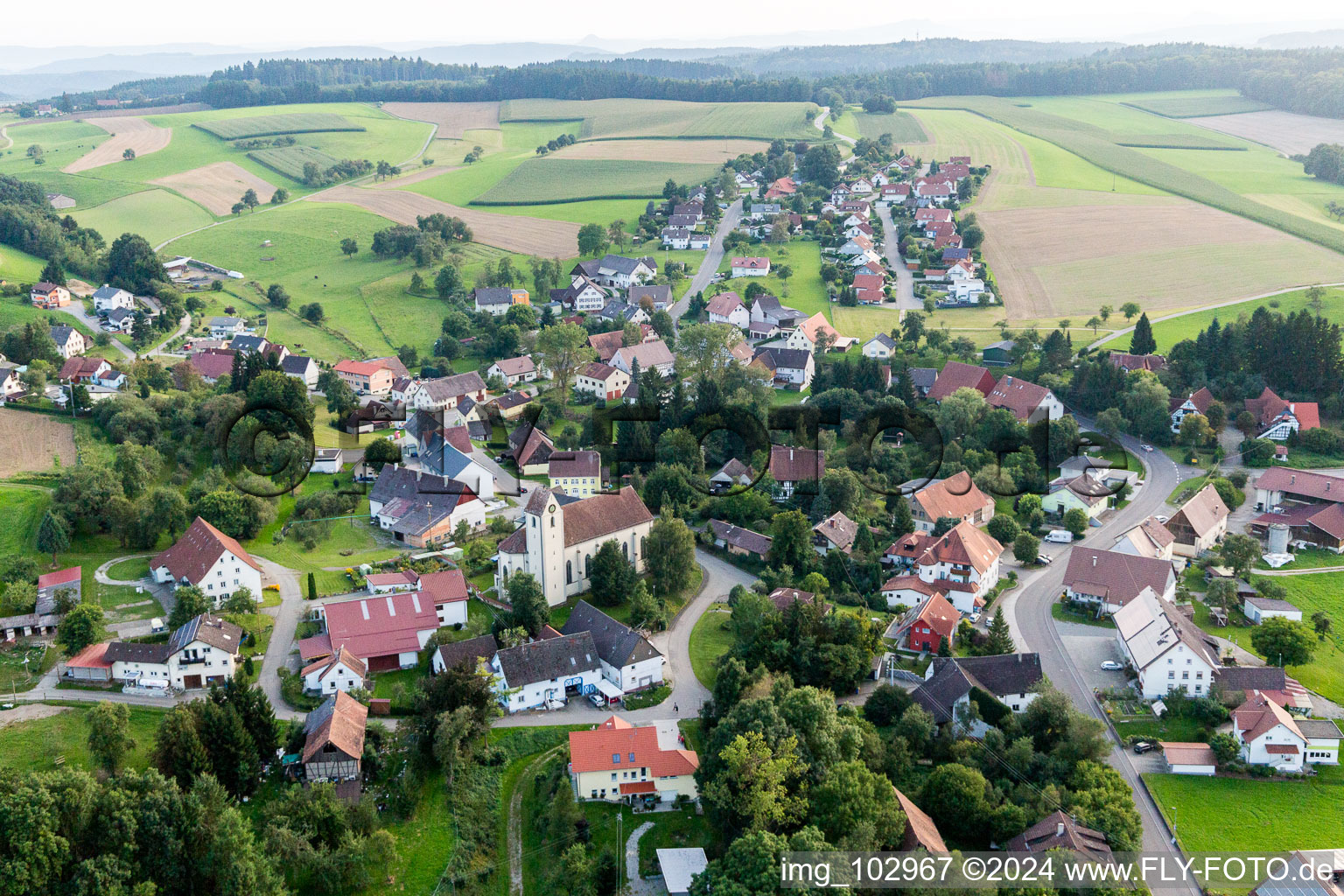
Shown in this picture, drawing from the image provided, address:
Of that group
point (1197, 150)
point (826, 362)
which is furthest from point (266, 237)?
point (1197, 150)

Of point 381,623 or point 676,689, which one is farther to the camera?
point 381,623

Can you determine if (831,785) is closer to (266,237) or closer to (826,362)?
(826,362)

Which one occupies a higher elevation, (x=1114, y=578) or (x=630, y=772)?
(x=1114, y=578)

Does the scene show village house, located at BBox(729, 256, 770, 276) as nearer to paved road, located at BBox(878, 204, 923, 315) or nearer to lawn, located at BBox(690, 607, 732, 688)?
paved road, located at BBox(878, 204, 923, 315)

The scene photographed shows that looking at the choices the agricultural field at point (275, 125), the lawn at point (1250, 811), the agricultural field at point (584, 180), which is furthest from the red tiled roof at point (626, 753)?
the agricultural field at point (275, 125)

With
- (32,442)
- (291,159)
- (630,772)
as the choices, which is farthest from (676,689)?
(291,159)

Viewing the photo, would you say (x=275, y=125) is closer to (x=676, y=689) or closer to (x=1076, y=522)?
(x=1076, y=522)

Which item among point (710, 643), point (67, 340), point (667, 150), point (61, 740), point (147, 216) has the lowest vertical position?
point (710, 643)
